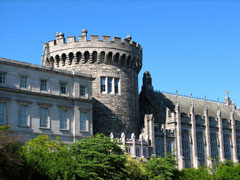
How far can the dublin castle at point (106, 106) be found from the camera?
56.3m

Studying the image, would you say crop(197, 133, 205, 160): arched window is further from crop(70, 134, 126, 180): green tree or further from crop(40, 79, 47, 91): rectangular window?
crop(40, 79, 47, 91): rectangular window

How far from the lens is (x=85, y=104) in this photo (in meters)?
61.3

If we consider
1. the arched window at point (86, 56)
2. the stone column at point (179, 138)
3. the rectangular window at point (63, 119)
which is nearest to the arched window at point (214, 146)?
the stone column at point (179, 138)

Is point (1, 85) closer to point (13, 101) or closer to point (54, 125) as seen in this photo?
point (13, 101)

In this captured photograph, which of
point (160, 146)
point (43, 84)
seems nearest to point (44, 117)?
point (43, 84)

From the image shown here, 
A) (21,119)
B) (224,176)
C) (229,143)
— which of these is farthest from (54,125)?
(229,143)

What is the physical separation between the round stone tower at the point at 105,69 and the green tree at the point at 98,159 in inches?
580

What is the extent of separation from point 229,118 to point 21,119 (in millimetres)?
47673

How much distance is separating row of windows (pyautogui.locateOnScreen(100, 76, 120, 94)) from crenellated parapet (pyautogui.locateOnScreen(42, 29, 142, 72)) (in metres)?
2.23

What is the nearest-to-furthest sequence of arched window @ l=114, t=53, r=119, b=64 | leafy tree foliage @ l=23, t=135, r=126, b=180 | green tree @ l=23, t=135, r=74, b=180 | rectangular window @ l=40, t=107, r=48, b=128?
green tree @ l=23, t=135, r=74, b=180 → leafy tree foliage @ l=23, t=135, r=126, b=180 → rectangular window @ l=40, t=107, r=48, b=128 → arched window @ l=114, t=53, r=119, b=64

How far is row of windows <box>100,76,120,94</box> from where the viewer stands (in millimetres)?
67375

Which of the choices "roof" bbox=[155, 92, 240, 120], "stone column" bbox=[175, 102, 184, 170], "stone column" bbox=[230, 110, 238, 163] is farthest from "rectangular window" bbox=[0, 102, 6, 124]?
"stone column" bbox=[230, 110, 238, 163]

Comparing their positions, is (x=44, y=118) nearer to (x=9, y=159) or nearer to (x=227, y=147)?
(x=9, y=159)

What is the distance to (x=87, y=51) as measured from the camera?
6750 centimetres
